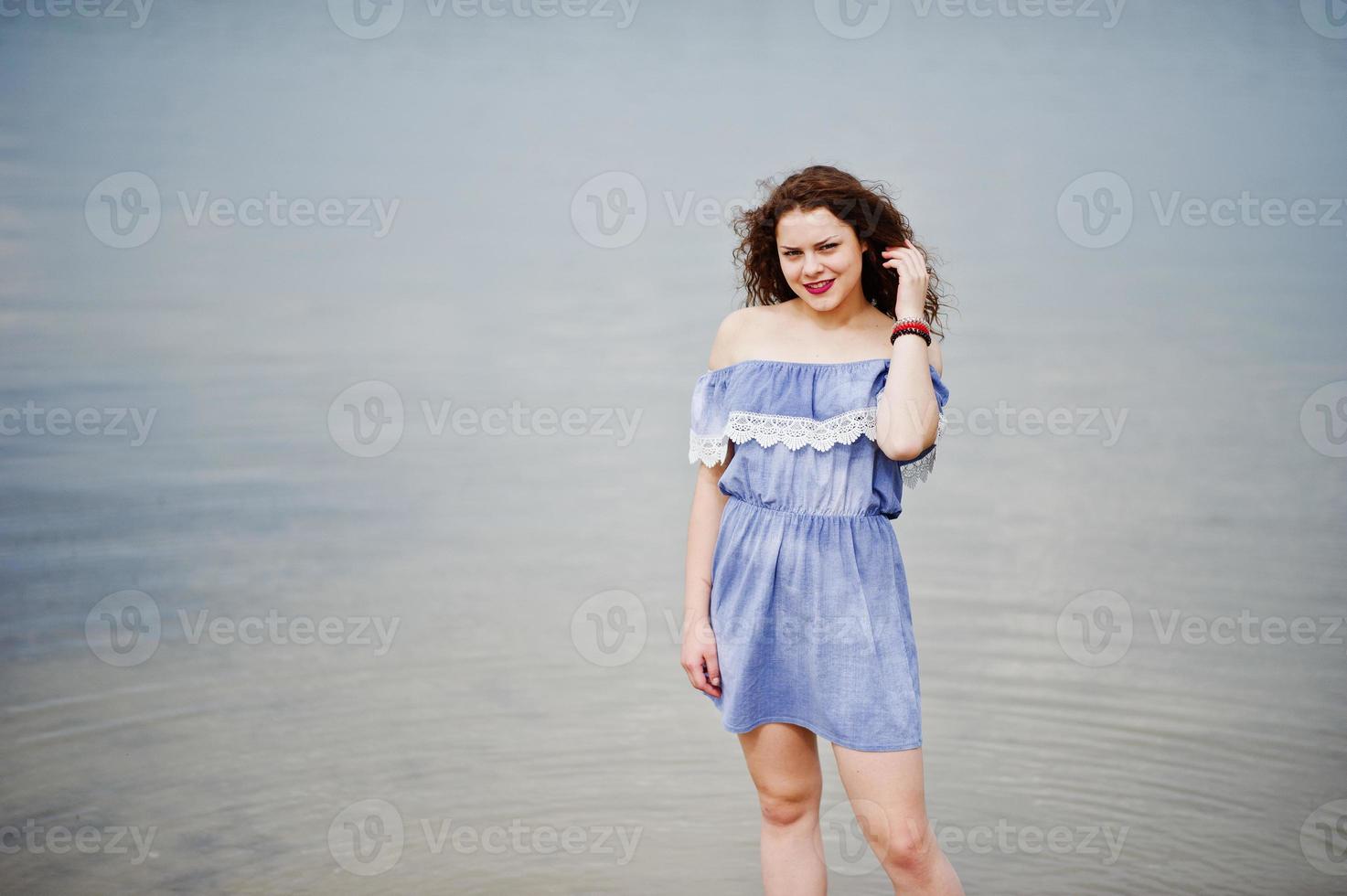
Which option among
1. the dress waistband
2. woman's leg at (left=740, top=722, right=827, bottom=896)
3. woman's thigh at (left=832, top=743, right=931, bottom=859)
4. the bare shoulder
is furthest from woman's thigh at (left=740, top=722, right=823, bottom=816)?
the bare shoulder

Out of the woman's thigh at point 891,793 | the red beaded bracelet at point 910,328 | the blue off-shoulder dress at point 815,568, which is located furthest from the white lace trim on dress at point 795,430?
the woman's thigh at point 891,793

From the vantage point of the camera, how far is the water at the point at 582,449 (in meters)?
3.16

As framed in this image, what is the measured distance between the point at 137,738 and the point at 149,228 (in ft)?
15.0

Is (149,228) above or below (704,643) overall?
above

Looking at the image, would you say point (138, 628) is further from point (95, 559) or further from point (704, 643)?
point (704, 643)

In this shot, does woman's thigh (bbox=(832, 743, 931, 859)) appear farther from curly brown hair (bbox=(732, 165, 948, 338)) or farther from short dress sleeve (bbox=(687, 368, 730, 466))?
curly brown hair (bbox=(732, 165, 948, 338))

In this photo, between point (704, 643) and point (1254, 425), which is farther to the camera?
point (1254, 425)

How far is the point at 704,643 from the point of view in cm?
211

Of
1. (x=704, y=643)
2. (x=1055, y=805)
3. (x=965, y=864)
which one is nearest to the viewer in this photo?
(x=704, y=643)

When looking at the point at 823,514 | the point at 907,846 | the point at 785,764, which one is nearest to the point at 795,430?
the point at 823,514

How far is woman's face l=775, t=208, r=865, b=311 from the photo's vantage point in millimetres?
2037

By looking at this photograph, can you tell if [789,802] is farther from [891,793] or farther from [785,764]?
[891,793]

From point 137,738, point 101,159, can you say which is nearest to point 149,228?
point 101,159

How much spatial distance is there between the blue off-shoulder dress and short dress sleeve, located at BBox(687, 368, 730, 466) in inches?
0.5
